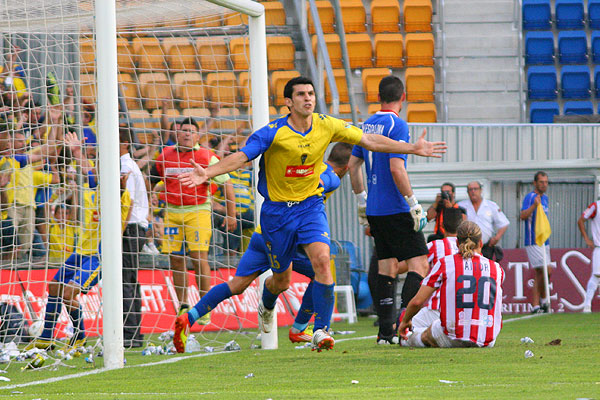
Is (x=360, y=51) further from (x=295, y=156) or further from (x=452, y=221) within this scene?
(x=295, y=156)

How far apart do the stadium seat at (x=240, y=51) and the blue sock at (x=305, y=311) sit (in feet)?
7.37

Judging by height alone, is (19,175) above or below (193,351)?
above

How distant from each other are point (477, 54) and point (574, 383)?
14087 millimetres

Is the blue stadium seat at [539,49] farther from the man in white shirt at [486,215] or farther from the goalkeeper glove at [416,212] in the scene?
the goalkeeper glove at [416,212]

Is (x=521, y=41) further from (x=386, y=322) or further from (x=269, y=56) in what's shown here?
(x=386, y=322)

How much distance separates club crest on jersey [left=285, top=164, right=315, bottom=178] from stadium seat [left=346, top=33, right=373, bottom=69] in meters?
11.2

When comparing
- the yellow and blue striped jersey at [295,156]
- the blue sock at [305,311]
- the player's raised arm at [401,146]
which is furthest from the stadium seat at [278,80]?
the player's raised arm at [401,146]

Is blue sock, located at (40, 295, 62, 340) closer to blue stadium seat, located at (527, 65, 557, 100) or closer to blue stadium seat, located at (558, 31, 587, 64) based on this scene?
blue stadium seat, located at (527, 65, 557, 100)

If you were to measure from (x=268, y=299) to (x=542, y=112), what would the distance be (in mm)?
11195

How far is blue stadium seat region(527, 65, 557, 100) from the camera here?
57.6 feet

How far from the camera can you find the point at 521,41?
17984mm

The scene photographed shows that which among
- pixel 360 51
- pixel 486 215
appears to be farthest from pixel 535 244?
pixel 360 51

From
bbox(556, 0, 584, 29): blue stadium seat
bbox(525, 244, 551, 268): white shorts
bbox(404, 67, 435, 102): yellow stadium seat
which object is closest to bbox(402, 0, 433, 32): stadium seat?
bbox(404, 67, 435, 102): yellow stadium seat

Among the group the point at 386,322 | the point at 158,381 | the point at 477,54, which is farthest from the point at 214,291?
the point at 477,54
